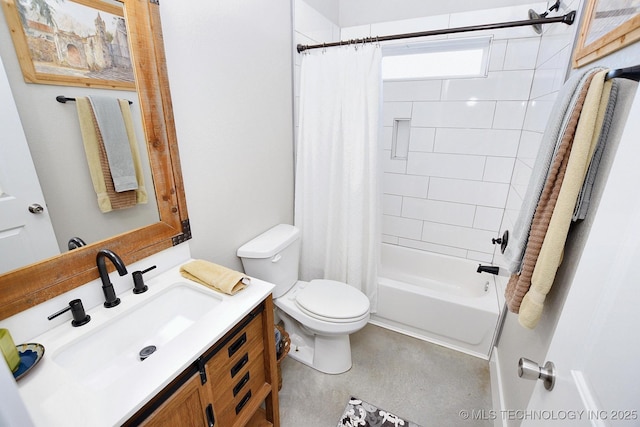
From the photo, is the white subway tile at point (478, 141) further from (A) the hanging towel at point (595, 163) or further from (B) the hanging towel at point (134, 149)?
(B) the hanging towel at point (134, 149)

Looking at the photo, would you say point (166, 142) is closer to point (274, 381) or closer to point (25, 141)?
point (25, 141)

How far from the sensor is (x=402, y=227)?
2535 mm

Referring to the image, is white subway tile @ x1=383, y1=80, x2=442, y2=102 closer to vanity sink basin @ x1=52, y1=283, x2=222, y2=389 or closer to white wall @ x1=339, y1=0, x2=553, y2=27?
white wall @ x1=339, y1=0, x2=553, y2=27

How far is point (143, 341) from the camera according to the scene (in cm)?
102

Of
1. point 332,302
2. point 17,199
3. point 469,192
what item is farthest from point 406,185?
point 17,199

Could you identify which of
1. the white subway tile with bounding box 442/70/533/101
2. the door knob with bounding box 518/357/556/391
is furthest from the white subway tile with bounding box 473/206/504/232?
the door knob with bounding box 518/357/556/391

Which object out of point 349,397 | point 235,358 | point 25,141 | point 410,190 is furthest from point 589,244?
point 410,190

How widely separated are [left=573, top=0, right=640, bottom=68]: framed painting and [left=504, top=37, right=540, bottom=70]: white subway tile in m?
0.81

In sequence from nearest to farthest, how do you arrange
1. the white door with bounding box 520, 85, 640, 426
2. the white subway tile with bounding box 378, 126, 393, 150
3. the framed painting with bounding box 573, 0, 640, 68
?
1. the white door with bounding box 520, 85, 640, 426
2. the framed painting with bounding box 573, 0, 640, 68
3. the white subway tile with bounding box 378, 126, 393, 150

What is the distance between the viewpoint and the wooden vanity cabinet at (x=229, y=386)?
787mm

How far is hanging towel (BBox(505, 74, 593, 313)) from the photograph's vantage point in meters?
0.78

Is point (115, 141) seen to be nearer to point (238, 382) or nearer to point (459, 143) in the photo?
point (238, 382)

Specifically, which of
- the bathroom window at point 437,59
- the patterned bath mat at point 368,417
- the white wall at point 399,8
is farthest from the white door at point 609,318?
the white wall at point 399,8

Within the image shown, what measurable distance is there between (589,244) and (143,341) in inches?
51.8
